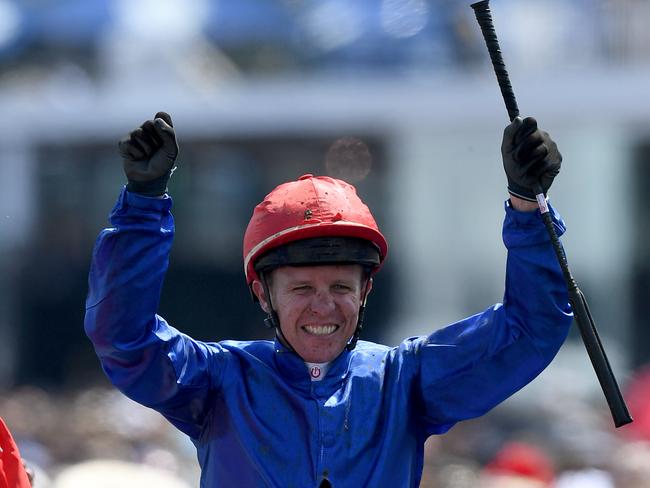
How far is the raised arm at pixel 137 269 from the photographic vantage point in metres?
2.90

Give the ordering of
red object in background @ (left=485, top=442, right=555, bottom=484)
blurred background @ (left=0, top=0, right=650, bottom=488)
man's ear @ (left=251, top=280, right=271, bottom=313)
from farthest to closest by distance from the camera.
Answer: blurred background @ (left=0, top=0, right=650, bottom=488)
red object in background @ (left=485, top=442, right=555, bottom=484)
man's ear @ (left=251, top=280, right=271, bottom=313)

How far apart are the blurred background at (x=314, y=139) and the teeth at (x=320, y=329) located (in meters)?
8.81

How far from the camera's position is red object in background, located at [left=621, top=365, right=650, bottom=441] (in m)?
8.10

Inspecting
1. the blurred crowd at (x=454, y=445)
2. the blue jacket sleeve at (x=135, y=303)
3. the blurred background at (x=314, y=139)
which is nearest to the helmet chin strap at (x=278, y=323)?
the blue jacket sleeve at (x=135, y=303)

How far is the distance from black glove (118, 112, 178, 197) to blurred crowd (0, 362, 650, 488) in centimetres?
193

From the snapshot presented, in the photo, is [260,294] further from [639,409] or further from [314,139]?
[314,139]

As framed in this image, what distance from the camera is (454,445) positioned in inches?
332

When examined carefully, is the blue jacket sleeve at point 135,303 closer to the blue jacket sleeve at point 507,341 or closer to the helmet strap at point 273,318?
the helmet strap at point 273,318

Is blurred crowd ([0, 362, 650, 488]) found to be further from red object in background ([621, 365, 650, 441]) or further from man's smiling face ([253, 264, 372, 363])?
man's smiling face ([253, 264, 372, 363])

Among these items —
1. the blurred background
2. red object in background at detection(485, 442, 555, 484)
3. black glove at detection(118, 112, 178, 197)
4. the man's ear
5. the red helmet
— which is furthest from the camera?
the blurred background

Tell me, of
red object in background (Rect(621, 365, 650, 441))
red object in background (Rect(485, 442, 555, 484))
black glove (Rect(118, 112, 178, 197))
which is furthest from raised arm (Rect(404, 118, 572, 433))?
red object in background (Rect(621, 365, 650, 441))

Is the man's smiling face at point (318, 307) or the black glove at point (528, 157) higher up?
the black glove at point (528, 157)

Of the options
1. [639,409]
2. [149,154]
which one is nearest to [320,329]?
[149,154]

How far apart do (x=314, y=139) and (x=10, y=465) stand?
10810mm
